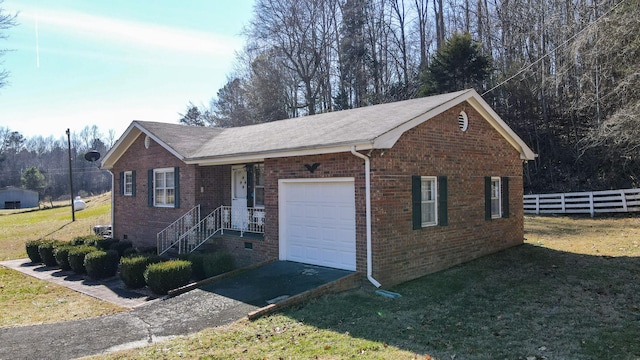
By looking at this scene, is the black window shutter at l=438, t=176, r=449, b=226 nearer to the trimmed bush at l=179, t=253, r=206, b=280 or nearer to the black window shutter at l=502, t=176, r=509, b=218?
the black window shutter at l=502, t=176, r=509, b=218

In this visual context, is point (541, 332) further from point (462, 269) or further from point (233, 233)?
point (233, 233)

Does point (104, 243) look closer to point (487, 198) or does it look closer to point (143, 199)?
point (143, 199)

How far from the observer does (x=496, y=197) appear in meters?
13.0

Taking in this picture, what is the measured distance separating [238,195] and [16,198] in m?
63.0

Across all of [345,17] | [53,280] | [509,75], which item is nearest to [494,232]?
[53,280]

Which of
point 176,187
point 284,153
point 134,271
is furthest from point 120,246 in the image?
point 284,153

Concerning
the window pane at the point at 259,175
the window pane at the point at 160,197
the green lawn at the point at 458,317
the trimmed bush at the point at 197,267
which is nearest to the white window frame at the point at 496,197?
the green lawn at the point at 458,317

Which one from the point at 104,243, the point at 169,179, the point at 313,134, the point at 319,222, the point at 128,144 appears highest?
the point at 128,144

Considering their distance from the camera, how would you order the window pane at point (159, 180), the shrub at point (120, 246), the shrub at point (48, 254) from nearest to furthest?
the shrub at point (120, 246) → the shrub at point (48, 254) → the window pane at point (159, 180)

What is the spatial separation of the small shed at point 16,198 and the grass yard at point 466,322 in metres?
68.5

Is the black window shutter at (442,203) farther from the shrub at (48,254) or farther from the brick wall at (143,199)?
the shrub at (48,254)

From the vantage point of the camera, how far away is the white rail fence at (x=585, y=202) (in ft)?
66.9

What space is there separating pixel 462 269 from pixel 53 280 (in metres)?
11.5

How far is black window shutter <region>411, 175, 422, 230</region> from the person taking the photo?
987 cm
